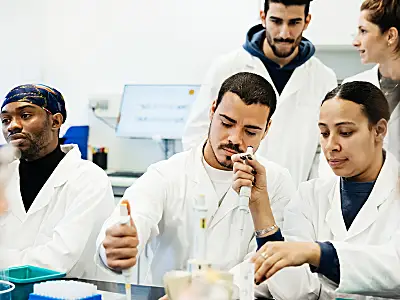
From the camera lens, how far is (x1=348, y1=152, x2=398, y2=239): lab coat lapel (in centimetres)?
156

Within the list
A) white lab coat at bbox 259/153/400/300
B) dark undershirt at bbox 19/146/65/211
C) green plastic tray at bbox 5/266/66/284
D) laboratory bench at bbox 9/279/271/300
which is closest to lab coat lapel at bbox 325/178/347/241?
white lab coat at bbox 259/153/400/300

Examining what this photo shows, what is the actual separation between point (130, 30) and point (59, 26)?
52cm

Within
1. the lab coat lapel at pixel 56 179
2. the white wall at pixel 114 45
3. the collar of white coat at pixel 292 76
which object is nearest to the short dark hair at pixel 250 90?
the lab coat lapel at pixel 56 179

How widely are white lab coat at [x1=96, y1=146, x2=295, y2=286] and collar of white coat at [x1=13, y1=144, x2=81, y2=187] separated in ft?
1.08

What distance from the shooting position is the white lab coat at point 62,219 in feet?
5.95

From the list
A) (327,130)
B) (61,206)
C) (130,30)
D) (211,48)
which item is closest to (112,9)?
(130,30)

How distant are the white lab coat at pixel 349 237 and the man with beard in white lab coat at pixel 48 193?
2.03 feet

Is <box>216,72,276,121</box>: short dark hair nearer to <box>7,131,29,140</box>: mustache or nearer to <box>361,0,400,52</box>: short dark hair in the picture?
<box>361,0,400,52</box>: short dark hair

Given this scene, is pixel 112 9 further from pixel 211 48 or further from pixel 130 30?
pixel 211 48

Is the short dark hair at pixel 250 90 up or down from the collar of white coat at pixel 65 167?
up

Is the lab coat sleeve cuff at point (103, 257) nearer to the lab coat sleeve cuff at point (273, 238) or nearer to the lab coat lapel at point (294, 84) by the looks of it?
the lab coat sleeve cuff at point (273, 238)

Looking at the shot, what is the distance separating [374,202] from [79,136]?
2.54 meters

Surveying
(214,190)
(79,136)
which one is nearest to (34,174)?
(214,190)

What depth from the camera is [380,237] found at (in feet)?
5.15
